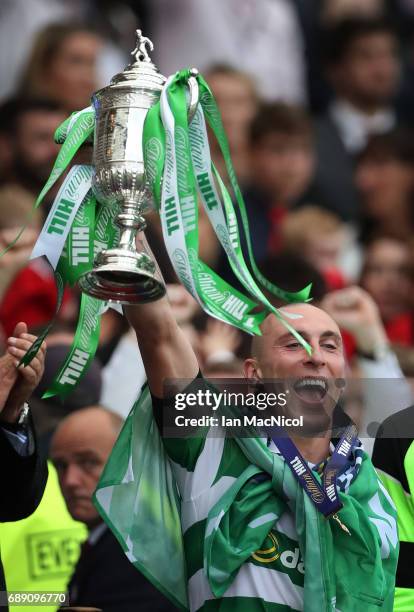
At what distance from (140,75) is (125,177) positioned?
0.41 metres

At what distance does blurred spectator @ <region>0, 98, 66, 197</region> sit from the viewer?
26.9 ft

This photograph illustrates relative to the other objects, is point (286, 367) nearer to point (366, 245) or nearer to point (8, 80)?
point (366, 245)

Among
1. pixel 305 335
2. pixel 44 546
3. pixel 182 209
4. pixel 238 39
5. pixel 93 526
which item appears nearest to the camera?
pixel 182 209

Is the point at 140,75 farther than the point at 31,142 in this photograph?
No

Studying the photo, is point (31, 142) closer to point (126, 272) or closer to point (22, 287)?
point (22, 287)

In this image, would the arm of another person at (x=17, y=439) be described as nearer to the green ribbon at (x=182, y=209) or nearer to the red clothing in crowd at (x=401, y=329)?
the green ribbon at (x=182, y=209)

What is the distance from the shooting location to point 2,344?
243 inches

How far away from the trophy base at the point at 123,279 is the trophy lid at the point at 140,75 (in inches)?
24.4

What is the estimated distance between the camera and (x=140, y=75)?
4.46 metres

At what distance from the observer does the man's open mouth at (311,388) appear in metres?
4.55

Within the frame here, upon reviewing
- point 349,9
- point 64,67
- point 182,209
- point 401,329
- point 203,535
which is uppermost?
point 349,9

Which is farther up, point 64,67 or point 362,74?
point 362,74

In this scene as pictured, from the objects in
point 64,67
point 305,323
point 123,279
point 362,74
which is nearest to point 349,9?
point 362,74

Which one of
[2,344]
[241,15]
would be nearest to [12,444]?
[2,344]
